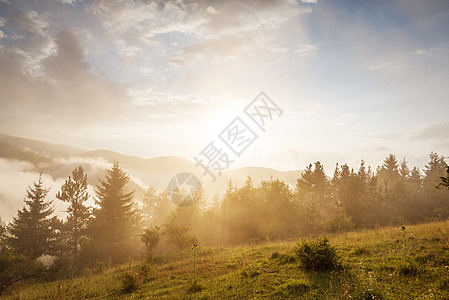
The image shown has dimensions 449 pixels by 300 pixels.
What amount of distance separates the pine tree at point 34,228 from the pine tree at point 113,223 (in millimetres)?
6689

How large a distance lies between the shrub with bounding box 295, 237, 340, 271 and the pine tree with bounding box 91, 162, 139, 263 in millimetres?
32537

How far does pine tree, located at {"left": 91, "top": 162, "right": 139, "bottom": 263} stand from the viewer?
34094 millimetres

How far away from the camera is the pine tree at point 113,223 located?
34.1 metres

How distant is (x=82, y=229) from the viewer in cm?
3550

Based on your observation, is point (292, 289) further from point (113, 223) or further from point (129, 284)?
point (113, 223)

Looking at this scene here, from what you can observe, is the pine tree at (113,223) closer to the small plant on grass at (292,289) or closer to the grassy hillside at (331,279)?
the grassy hillside at (331,279)

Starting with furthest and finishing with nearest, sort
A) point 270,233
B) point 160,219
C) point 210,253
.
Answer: point 160,219 < point 270,233 < point 210,253

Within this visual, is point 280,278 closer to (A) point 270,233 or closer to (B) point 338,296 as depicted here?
(B) point 338,296

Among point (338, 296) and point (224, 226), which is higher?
point (338, 296)

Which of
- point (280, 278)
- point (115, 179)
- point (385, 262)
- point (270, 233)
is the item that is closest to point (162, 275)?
point (280, 278)

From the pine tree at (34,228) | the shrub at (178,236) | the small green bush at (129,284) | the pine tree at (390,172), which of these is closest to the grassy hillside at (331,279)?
the small green bush at (129,284)

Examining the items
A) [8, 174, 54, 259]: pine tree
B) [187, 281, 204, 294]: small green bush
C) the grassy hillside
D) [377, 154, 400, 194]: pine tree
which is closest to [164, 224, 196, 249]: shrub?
the grassy hillside

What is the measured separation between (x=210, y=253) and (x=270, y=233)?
1445cm

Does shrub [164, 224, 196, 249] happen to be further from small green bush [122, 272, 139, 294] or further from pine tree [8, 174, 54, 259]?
pine tree [8, 174, 54, 259]
